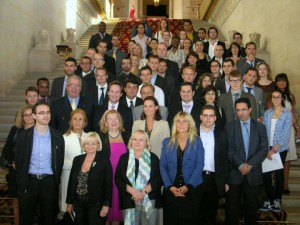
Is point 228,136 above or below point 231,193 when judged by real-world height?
above

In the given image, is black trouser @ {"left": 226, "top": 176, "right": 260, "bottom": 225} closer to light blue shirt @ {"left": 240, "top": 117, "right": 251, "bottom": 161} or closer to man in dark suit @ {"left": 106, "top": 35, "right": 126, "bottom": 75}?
light blue shirt @ {"left": 240, "top": 117, "right": 251, "bottom": 161}

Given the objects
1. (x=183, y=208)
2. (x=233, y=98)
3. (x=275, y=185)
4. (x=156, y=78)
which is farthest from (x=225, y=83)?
(x=183, y=208)

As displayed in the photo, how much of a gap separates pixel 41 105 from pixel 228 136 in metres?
2.21

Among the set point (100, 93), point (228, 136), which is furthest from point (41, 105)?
point (228, 136)

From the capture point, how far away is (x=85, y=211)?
168 inches

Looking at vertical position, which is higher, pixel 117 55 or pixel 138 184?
pixel 117 55

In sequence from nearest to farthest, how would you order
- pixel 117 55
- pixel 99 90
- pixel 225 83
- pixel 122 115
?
pixel 122 115 → pixel 99 90 → pixel 225 83 → pixel 117 55

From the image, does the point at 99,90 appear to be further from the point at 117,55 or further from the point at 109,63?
the point at 117,55

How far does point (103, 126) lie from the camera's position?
4.78 m

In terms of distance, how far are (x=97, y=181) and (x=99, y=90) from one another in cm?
220

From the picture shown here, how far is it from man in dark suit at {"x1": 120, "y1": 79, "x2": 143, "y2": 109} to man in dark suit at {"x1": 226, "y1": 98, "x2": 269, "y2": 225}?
1.51 m

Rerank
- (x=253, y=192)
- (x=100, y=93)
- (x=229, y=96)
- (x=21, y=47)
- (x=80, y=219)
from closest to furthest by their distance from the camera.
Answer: (x=80, y=219) → (x=253, y=192) → (x=229, y=96) → (x=100, y=93) → (x=21, y=47)

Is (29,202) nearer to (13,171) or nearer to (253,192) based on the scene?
(13,171)

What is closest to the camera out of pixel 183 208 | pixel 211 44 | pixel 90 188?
pixel 90 188
